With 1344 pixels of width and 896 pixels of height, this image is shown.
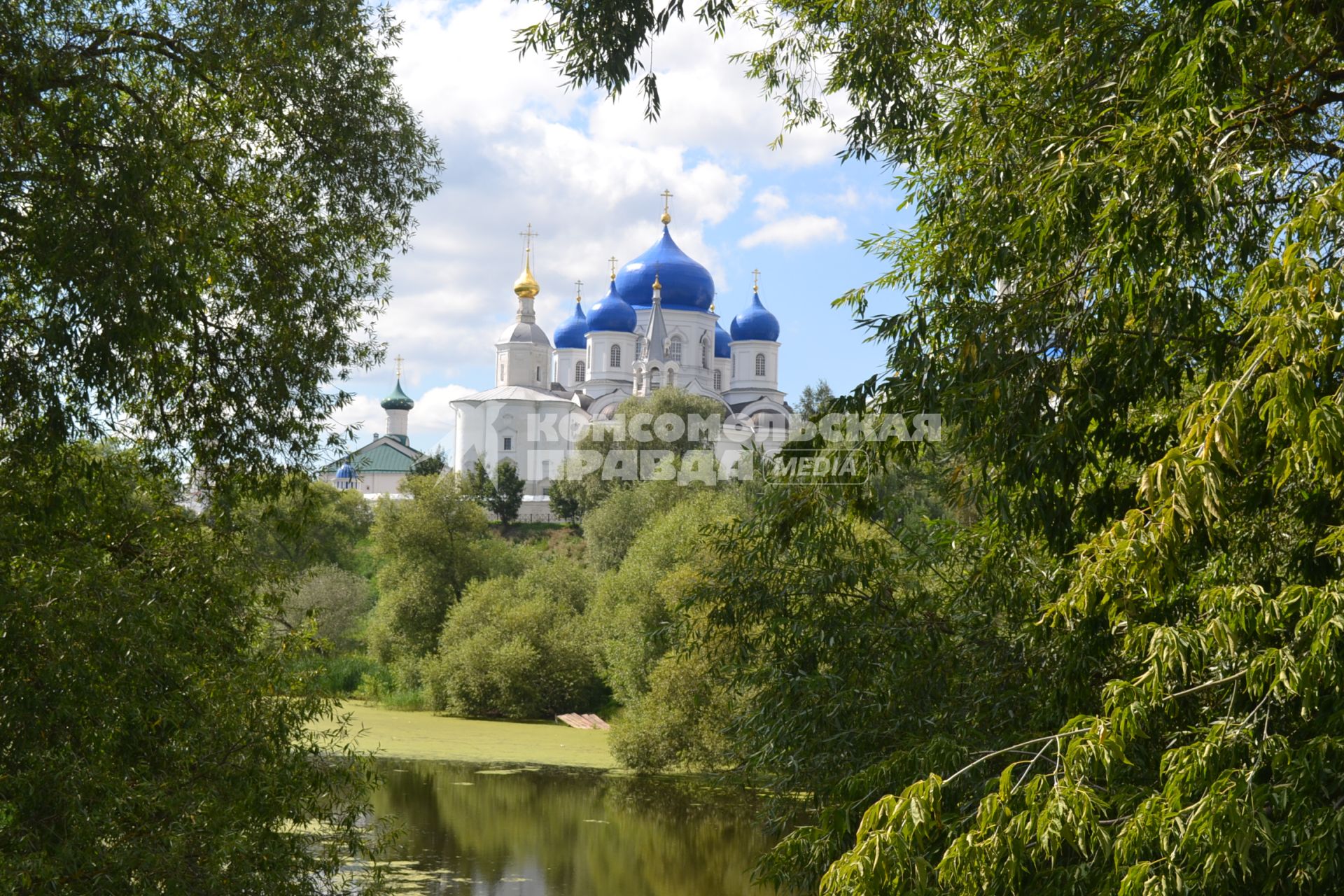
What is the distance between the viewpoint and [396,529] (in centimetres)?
2494

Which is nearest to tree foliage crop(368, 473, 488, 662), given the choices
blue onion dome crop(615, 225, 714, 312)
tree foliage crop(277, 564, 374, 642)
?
tree foliage crop(277, 564, 374, 642)

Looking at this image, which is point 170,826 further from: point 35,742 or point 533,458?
point 533,458

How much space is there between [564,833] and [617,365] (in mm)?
38248

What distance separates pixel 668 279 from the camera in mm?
51656

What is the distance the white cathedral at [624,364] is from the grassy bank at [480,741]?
2723cm

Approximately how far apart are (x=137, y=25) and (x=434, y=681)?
59.0 feet

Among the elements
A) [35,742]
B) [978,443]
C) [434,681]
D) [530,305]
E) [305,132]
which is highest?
[530,305]

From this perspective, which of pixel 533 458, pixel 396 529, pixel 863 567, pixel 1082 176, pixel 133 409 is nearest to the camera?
pixel 1082 176

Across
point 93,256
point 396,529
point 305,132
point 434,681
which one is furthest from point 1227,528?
point 396,529

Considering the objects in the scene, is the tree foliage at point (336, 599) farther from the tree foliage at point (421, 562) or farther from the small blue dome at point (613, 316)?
the small blue dome at point (613, 316)

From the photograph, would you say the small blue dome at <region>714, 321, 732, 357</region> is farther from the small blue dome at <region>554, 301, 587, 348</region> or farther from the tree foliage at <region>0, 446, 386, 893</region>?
the tree foliage at <region>0, 446, 386, 893</region>

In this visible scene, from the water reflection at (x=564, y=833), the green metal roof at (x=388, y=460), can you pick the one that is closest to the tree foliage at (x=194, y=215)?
the water reflection at (x=564, y=833)

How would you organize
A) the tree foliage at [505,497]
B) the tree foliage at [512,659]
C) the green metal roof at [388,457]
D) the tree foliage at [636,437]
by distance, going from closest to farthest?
1. the tree foliage at [512,659]
2. the tree foliage at [636,437]
3. the tree foliage at [505,497]
4. the green metal roof at [388,457]

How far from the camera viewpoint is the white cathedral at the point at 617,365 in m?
49.7
